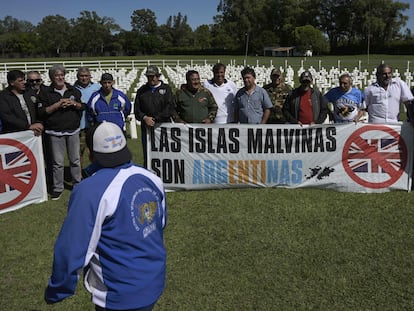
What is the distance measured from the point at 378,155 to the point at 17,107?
575 cm

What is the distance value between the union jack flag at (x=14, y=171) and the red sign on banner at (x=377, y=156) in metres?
5.10

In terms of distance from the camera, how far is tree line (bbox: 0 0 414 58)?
77.1 meters

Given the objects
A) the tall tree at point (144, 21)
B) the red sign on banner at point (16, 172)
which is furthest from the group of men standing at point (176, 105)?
the tall tree at point (144, 21)

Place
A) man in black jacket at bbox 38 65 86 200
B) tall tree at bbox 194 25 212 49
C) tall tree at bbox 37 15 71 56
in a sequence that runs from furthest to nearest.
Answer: tall tree at bbox 37 15 71 56
tall tree at bbox 194 25 212 49
man in black jacket at bbox 38 65 86 200

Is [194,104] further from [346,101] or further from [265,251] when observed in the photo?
[265,251]

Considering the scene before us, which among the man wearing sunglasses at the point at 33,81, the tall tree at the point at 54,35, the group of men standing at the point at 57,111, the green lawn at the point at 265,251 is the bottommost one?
the green lawn at the point at 265,251

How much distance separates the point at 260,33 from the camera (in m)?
94.8

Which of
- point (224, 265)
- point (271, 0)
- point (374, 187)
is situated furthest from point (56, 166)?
point (271, 0)

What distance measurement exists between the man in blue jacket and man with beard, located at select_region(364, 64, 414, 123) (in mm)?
4130

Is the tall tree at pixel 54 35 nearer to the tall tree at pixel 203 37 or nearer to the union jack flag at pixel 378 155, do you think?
the tall tree at pixel 203 37

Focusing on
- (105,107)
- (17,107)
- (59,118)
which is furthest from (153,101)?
(17,107)

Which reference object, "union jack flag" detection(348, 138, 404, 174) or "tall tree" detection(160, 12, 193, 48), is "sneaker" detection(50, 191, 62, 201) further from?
"tall tree" detection(160, 12, 193, 48)

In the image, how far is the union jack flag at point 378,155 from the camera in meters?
6.99

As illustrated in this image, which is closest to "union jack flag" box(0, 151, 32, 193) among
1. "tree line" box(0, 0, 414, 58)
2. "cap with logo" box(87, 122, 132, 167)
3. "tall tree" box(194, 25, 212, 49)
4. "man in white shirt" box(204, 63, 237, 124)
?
"man in white shirt" box(204, 63, 237, 124)
